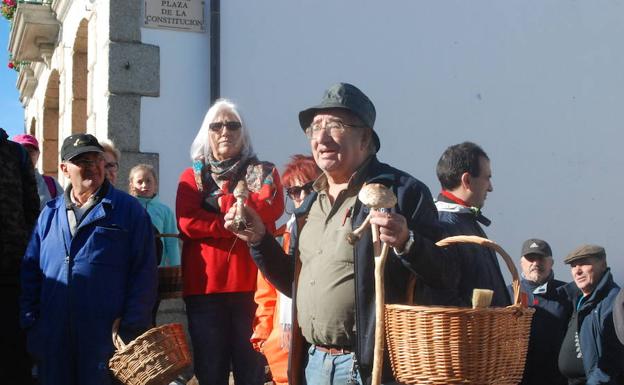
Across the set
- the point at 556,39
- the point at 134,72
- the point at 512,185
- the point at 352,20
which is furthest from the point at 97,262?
the point at 556,39

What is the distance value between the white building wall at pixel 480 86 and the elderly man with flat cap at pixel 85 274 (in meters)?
3.12

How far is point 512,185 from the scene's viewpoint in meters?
8.83

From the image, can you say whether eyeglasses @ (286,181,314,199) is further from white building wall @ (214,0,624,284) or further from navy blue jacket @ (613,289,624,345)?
white building wall @ (214,0,624,284)

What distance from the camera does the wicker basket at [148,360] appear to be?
402 cm

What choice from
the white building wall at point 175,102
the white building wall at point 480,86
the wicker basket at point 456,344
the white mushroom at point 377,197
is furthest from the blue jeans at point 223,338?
the white building wall at point 480,86

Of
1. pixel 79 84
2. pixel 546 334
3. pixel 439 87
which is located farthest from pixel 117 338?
pixel 79 84

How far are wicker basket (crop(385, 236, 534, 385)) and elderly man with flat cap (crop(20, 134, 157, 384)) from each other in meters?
1.81

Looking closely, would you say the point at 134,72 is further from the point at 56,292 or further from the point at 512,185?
the point at 512,185

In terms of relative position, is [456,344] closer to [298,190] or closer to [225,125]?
[298,190]

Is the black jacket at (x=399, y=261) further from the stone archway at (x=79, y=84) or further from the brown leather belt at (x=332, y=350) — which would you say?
the stone archway at (x=79, y=84)

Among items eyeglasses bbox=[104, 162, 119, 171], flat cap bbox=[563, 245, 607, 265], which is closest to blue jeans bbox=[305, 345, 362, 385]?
eyeglasses bbox=[104, 162, 119, 171]

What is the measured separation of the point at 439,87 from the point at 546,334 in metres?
3.00

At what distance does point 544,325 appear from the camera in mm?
6289

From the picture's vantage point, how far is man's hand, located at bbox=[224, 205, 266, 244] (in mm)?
3328
